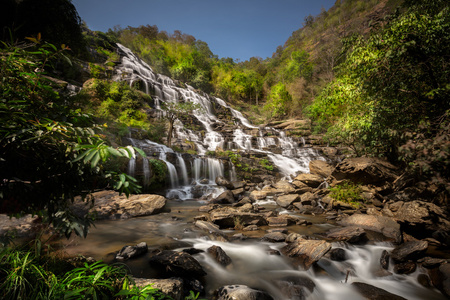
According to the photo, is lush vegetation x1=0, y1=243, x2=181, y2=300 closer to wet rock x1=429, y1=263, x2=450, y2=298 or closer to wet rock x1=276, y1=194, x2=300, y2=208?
wet rock x1=429, y1=263, x2=450, y2=298

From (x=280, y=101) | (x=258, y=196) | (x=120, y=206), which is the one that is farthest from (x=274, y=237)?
(x=280, y=101)

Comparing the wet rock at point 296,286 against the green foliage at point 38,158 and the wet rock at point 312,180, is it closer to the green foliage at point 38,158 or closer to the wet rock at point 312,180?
the green foliage at point 38,158

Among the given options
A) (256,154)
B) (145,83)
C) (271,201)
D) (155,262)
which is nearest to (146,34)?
(145,83)

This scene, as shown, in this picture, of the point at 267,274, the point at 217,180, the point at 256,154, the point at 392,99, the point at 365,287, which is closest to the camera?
the point at 365,287

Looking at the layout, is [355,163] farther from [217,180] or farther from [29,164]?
[29,164]

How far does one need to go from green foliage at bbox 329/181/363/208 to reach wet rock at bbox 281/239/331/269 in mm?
4400

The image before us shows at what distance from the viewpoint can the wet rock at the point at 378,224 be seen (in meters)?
5.02

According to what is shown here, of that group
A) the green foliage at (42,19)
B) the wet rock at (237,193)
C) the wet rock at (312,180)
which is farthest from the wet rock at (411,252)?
the green foliage at (42,19)

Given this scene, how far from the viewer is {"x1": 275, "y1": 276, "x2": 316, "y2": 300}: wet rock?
3.06m

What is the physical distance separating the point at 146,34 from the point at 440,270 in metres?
47.9

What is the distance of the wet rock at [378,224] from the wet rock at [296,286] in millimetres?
3362

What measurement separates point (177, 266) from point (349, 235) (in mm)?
4479

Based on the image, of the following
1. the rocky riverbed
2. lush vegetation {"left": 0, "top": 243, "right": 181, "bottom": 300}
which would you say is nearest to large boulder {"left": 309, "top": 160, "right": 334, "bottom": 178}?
the rocky riverbed

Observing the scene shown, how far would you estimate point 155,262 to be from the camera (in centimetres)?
338
